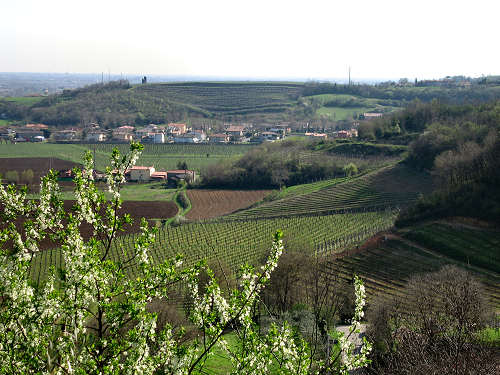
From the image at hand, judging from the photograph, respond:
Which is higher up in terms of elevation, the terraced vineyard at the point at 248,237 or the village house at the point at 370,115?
the village house at the point at 370,115

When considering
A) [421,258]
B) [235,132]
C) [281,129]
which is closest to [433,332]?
[421,258]

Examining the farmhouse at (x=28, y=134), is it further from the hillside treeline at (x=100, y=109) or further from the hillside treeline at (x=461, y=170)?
the hillside treeline at (x=461, y=170)

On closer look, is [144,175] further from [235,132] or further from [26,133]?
[26,133]

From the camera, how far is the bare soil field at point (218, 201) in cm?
5756

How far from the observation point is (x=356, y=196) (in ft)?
179

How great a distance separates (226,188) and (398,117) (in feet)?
103

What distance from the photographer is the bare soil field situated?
57.6 meters

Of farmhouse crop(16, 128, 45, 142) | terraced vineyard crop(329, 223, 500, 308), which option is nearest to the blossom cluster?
terraced vineyard crop(329, 223, 500, 308)

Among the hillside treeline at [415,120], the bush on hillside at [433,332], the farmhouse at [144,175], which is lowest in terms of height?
the farmhouse at [144,175]

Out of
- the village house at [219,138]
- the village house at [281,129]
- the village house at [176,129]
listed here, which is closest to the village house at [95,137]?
the village house at [176,129]

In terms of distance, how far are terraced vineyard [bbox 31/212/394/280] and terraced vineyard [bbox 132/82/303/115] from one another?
10809 cm

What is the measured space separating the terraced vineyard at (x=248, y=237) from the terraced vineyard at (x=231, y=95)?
108089 millimetres

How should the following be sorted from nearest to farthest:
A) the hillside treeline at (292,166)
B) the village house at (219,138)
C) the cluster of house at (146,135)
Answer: the hillside treeline at (292,166) < the cluster of house at (146,135) < the village house at (219,138)

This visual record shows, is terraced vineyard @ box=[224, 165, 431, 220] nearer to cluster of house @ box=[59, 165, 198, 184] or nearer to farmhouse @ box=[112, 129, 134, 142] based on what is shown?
cluster of house @ box=[59, 165, 198, 184]
